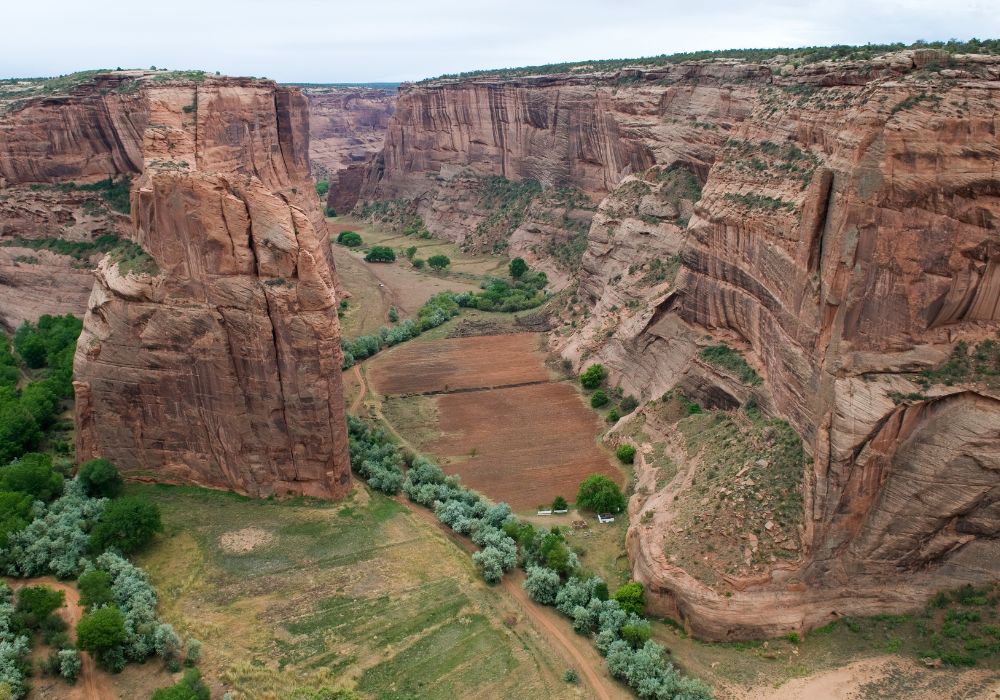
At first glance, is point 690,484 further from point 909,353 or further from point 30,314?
point 30,314

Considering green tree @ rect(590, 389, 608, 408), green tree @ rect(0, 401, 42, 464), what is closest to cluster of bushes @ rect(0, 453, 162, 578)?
green tree @ rect(0, 401, 42, 464)

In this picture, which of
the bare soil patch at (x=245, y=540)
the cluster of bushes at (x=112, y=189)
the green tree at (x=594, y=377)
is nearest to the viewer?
the bare soil patch at (x=245, y=540)

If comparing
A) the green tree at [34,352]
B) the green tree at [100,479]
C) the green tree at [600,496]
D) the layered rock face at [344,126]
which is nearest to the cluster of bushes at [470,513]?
the green tree at [600,496]

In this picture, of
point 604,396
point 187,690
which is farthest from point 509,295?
point 187,690

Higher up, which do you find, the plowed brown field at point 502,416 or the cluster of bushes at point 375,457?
the cluster of bushes at point 375,457

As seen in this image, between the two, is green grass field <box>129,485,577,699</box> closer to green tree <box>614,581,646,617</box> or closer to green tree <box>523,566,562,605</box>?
green tree <box>523,566,562,605</box>

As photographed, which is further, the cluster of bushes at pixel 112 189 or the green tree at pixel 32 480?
the cluster of bushes at pixel 112 189

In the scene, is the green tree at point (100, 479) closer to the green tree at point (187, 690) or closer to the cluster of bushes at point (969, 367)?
the green tree at point (187, 690)
